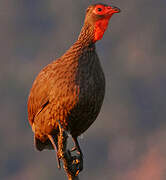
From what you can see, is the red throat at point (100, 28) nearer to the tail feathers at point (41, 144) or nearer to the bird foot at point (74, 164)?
the bird foot at point (74, 164)

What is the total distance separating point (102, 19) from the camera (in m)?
5.75

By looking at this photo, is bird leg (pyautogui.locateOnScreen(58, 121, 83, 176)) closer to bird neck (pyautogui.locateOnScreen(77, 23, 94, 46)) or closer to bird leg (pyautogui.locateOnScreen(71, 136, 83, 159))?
bird leg (pyautogui.locateOnScreen(71, 136, 83, 159))

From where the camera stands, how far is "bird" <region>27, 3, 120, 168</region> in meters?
5.21

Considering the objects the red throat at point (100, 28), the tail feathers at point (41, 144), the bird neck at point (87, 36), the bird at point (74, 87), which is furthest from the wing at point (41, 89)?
the red throat at point (100, 28)

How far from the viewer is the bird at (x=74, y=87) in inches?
205

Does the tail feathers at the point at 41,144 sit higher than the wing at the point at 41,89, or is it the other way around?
the wing at the point at 41,89

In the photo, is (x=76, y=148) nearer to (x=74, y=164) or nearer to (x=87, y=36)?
(x=74, y=164)

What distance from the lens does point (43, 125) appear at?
5.73 meters

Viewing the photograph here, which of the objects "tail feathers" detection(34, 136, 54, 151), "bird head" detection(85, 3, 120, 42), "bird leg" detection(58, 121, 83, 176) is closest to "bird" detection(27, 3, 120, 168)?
"bird head" detection(85, 3, 120, 42)

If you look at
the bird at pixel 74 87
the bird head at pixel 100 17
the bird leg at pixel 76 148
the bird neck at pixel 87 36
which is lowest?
the bird leg at pixel 76 148

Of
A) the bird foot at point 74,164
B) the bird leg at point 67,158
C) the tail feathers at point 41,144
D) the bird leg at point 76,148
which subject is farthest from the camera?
the tail feathers at point 41,144

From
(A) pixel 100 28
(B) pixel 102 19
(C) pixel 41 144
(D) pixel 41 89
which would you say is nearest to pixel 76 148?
(C) pixel 41 144

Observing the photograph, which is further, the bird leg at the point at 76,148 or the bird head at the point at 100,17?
the bird leg at the point at 76,148

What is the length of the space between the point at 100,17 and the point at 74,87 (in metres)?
1.41
